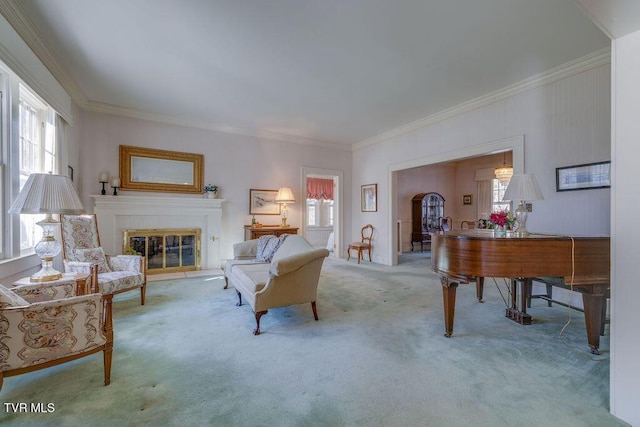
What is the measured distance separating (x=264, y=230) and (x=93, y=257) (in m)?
2.73

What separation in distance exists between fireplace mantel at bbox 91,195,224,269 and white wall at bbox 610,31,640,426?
5.23m

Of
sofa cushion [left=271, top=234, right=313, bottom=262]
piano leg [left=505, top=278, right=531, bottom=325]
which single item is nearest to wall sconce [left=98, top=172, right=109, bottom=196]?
sofa cushion [left=271, top=234, right=313, bottom=262]

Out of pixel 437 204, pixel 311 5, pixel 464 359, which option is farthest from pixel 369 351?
pixel 437 204

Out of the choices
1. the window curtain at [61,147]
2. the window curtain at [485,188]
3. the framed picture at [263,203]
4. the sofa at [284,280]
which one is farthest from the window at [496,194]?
the window curtain at [61,147]

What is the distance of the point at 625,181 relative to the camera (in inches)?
58.5

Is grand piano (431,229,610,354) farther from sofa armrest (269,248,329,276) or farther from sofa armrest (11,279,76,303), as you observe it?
sofa armrest (11,279,76,303)

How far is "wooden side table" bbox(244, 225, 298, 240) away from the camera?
18.1ft

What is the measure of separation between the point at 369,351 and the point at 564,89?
12.6ft

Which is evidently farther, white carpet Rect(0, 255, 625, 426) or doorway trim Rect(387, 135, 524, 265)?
doorway trim Rect(387, 135, 524, 265)

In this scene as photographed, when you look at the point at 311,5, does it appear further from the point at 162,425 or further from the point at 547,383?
the point at 547,383

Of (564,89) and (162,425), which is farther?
(564,89)

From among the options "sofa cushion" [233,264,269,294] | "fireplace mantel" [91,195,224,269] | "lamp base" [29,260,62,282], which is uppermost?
"fireplace mantel" [91,195,224,269]

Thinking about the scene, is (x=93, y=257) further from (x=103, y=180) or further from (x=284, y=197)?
(x=284, y=197)

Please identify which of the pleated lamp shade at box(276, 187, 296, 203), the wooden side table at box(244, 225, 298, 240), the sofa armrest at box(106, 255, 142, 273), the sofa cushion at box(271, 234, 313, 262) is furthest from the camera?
the pleated lamp shade at box(276, 187, 296, 203)
